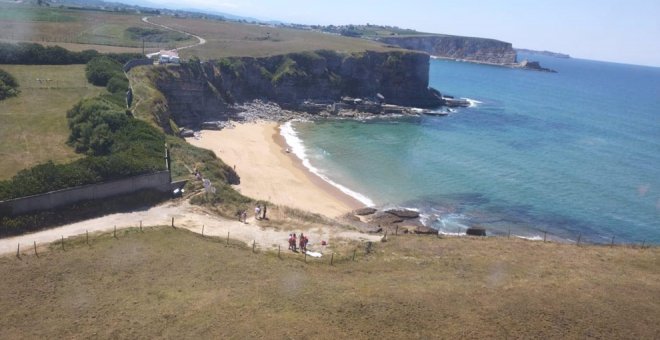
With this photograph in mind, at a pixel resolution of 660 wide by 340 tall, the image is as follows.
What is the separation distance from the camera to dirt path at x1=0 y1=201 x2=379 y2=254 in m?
28.4

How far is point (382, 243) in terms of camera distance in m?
32.1

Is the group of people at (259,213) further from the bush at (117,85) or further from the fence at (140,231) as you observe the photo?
the bush at (117,85)

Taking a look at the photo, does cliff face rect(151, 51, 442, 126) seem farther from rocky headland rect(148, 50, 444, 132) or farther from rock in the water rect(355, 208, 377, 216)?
rock in the water rect(355, 208, 377, 216)

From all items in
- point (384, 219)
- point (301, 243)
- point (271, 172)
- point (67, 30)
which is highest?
point (67, 30)

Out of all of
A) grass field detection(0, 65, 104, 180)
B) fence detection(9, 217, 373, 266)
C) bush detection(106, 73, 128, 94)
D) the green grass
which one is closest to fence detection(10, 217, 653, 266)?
fence detection(9, 217, 373, 266)

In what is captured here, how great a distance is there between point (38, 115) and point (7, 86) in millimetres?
7960

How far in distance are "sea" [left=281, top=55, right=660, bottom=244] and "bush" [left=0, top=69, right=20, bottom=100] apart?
1274 inches

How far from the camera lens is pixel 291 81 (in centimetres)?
9012

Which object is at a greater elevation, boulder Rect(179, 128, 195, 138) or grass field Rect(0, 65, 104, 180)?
grass field Rect(0, 65, 104, 180)

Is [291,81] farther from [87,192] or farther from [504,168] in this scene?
[87,192]

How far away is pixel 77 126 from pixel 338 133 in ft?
141

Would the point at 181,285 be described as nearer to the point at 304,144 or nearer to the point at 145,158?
the point at 145,158

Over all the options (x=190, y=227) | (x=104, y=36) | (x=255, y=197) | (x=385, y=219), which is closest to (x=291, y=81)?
(x=104, y=36)

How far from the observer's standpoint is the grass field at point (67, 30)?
79812 mm
